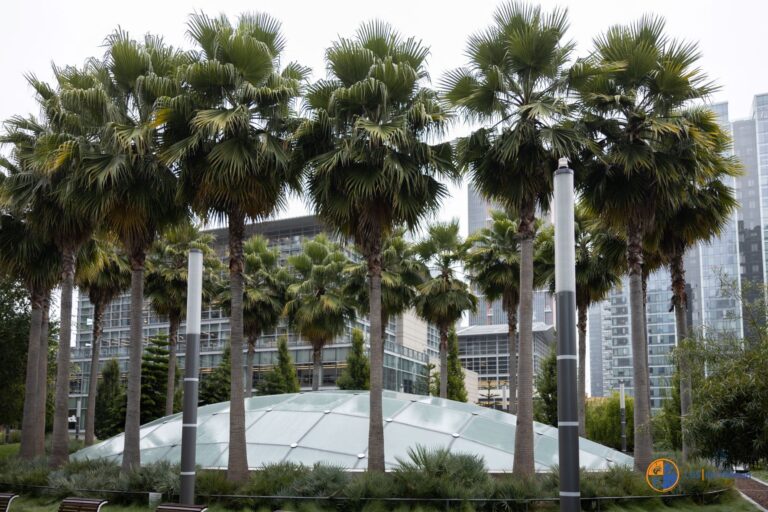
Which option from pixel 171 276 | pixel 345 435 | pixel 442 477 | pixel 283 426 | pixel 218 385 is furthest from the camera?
pixel 218 385

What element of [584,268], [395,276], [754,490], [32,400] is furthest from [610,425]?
[32,400]

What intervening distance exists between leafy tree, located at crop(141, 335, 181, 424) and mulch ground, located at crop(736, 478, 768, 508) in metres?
34.5

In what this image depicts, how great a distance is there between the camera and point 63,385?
67.6 ft

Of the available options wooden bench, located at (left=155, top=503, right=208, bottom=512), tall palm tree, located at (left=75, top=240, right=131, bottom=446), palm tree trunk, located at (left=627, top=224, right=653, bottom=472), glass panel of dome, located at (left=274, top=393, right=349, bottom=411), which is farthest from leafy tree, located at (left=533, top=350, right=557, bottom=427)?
wooden bench, located at (left=155, top=503, right=208, bottom=512)

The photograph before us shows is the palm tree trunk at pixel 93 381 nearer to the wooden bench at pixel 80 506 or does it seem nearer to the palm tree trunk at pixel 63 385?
the palm tree trunk at pixel 63 385

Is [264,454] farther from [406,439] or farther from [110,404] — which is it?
[110,404]

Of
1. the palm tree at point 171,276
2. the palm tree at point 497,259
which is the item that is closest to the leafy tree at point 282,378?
the palm tree at point 171,276

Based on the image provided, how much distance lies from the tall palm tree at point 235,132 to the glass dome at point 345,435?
3.80 meters

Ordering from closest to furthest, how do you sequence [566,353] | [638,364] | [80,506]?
[566,353] → [80,506] → [638,364]

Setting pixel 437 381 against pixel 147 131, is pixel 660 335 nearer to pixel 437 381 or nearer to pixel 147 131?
pixel 437 381

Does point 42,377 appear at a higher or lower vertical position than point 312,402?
higher

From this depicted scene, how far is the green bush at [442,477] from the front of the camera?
49.8 feet

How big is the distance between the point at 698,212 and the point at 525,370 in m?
7.35

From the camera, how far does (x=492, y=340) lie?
114438mm
